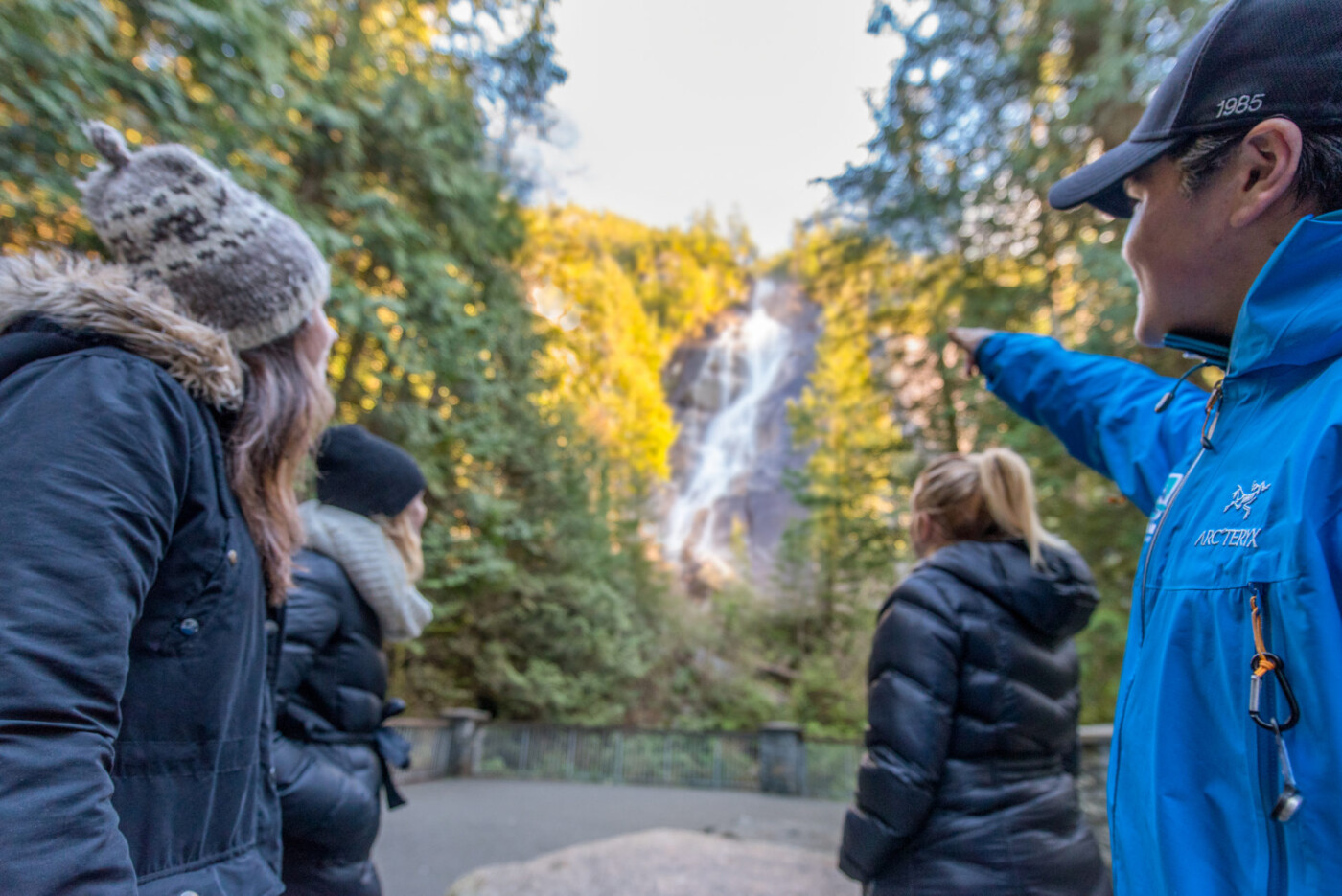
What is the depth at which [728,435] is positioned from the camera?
3384cm

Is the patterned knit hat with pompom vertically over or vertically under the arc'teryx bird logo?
over

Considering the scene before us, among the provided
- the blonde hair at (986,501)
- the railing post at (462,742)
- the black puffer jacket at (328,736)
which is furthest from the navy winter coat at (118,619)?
the railing post at (462,742)

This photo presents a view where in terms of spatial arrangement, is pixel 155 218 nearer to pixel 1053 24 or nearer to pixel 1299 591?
pixel 1299 591

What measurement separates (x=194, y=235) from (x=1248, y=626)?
1.68 meters

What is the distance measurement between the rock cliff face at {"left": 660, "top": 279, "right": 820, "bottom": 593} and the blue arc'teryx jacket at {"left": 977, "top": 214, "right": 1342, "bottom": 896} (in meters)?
21.9

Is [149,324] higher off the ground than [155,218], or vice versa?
[155,218]

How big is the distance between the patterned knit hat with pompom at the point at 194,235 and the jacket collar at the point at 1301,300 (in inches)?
62.2

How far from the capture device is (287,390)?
1360 millimetres

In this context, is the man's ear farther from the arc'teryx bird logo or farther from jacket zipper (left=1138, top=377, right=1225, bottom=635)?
the arc'teryx bird logo

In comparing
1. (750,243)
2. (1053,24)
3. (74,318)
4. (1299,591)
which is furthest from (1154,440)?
(750,243)

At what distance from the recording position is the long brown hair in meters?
1.21

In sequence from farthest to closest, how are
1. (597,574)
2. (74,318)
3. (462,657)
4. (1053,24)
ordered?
(597,574) → (462,657) → (1053,24) → (74,318)

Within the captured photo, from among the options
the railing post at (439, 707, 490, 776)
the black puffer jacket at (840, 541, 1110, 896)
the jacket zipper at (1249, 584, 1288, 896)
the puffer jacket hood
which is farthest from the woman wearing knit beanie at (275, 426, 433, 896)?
the railing post at (439, 707, 490, 776)

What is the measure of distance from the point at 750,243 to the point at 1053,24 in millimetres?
34734
